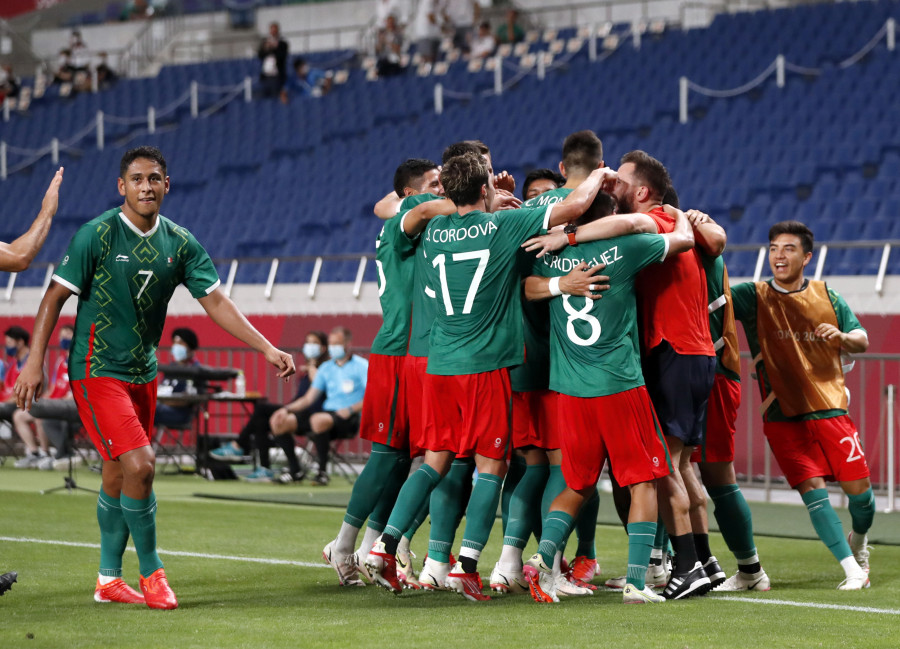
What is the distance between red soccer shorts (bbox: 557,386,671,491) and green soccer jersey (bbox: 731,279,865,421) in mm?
1411

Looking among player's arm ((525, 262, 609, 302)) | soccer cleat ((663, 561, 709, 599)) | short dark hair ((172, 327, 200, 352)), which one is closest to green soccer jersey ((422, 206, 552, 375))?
player's arm ((525, 262, 609, 302))

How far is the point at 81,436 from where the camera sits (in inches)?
663

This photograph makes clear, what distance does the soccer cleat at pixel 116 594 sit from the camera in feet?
20.2

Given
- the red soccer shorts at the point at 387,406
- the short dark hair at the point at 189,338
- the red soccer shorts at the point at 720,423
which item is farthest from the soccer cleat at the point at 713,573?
the short dark hair at the point at 189,338

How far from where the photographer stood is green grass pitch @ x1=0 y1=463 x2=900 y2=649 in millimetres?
5160

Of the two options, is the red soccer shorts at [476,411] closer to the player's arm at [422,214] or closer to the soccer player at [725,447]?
the player's arm at [422,214]

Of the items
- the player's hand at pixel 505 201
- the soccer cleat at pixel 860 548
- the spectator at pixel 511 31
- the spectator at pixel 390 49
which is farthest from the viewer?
the spectator at pixel 390 49

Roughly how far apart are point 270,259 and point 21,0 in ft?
65.9

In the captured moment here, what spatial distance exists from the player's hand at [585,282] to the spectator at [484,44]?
1886cm

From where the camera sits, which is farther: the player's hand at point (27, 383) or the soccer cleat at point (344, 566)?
the soccer cleat at point (344, 566)

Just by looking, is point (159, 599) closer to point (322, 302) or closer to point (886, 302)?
point (886, 302)

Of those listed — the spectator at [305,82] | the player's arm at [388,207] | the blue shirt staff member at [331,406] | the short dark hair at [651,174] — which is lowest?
the blue shirt staff member at [331,406]

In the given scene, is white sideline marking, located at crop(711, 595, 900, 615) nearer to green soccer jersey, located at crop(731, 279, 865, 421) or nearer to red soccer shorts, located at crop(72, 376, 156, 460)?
green soccer jersey, located at crop(731, 279, 865, 421)

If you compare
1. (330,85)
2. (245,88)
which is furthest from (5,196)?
(330,85)
